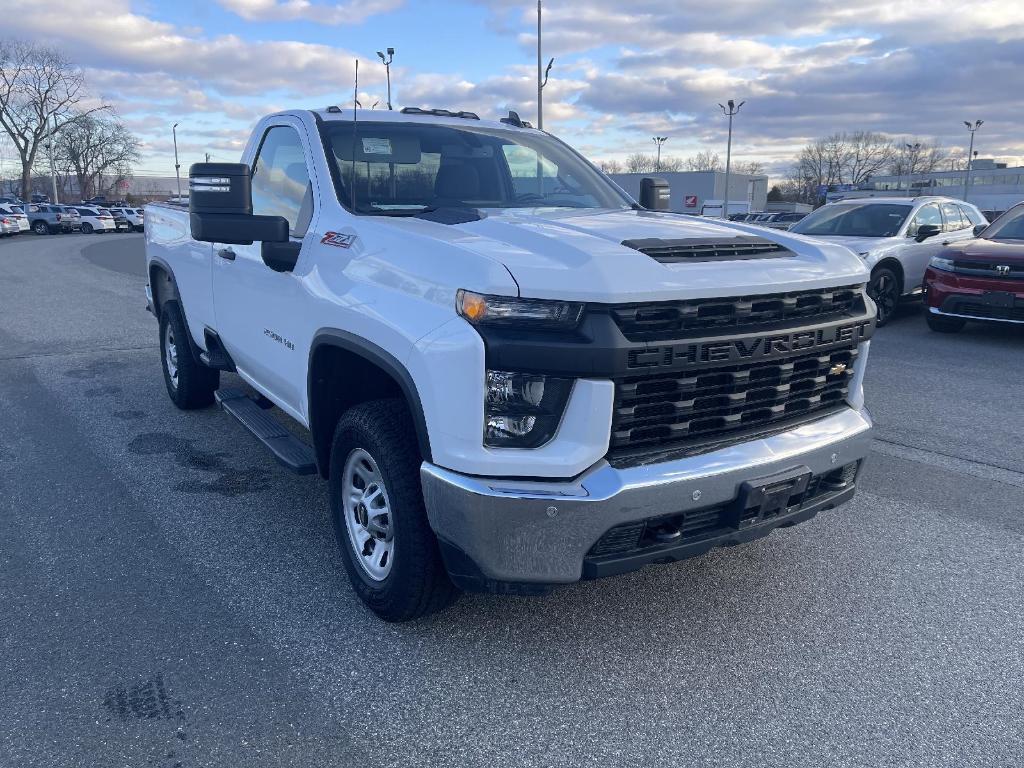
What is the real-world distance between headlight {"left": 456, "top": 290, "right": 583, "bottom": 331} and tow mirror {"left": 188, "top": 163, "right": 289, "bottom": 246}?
132 centimetres

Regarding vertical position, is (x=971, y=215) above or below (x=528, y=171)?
below

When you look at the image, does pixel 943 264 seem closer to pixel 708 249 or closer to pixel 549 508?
pixel 708 249

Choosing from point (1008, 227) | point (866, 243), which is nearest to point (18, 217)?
point (866, 243)

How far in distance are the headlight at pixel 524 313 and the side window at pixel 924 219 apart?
32.9 ft

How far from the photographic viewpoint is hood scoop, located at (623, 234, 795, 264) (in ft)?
9.87

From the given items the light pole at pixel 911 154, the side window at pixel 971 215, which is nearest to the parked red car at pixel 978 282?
the side window at pixel 971 215

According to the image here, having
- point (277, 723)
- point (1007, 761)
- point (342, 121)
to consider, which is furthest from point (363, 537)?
point (1007, 761)

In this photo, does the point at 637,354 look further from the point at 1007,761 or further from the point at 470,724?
the point at 1007,761

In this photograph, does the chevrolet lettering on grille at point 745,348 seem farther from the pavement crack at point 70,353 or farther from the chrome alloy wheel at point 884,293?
the chrome alloy wheel at point 884,293

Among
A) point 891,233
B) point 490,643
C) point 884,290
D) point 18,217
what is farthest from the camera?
point 18,217

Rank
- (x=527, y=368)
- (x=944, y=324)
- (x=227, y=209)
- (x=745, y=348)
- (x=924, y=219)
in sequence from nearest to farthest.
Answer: (x=527, y=368), (x=745, y=348), (x=227, y=209), (x=944, y=324), (x=924, y=219)

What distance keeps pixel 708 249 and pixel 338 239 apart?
154 cm

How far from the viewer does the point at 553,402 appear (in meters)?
2.69

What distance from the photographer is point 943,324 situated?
1034cm
